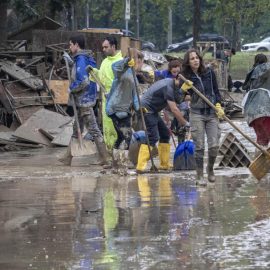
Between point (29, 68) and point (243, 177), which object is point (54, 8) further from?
point (243, 177)

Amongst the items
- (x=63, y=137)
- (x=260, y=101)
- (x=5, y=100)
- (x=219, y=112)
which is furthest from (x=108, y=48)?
(x=5, y=100)

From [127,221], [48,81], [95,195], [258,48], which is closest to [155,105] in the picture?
[95,195]

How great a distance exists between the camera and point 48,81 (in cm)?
2172

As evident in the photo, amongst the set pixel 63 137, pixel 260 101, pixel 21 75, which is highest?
pixel 260 101

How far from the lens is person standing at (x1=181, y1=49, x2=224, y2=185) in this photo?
39.1 feet

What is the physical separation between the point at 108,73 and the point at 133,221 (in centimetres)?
474

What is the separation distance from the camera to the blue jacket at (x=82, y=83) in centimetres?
1401

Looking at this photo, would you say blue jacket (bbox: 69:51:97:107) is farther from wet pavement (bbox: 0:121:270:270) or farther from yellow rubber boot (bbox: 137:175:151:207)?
yellow rubber boot (bbox: 137:175:151:207)

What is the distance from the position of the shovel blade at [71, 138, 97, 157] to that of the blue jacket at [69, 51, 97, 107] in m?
0.71

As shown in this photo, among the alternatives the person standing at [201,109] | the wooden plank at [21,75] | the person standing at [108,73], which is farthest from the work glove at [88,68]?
the wooden plank at [21,75]

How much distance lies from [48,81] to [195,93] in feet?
33.3

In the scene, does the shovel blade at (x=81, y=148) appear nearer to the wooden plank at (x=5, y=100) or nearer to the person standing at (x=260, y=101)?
the person standing at (x=260, y=101)

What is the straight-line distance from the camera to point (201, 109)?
11969 mm

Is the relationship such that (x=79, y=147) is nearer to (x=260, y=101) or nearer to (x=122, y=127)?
(x=122, y=127)
